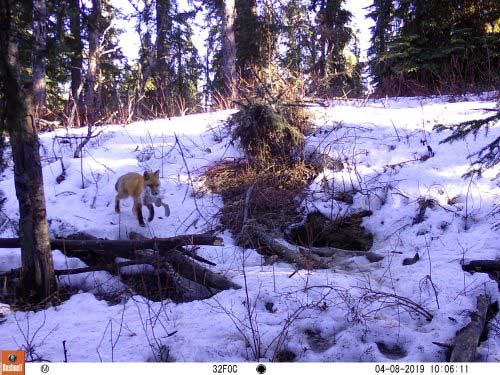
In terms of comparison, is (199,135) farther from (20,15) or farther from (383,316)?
(383,316)

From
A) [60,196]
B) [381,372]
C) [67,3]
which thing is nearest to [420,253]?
[381,372]

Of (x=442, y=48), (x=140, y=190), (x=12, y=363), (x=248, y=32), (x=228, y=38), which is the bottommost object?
(x=12, y=363)

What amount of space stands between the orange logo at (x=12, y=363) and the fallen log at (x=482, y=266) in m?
3.87

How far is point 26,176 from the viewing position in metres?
3.94

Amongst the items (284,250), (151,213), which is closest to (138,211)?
(151,213)

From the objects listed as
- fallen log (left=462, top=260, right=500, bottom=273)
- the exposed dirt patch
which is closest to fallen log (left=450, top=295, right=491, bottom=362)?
fallen log (left=462, top=260, right=500, bottom=273)

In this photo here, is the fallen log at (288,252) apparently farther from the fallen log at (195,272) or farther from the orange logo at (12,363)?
the orange logo at (12,363)

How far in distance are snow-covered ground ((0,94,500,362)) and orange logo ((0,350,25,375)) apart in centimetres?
54

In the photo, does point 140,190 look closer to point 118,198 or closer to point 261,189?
point 118,198

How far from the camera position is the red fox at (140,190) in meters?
6.35

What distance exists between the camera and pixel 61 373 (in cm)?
243

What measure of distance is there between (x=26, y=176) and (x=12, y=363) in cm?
193

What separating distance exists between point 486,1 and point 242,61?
901 centimetres

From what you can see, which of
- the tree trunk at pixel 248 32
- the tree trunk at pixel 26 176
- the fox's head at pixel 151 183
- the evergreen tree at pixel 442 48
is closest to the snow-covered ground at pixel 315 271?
the tree trunk at pixel 26 176
